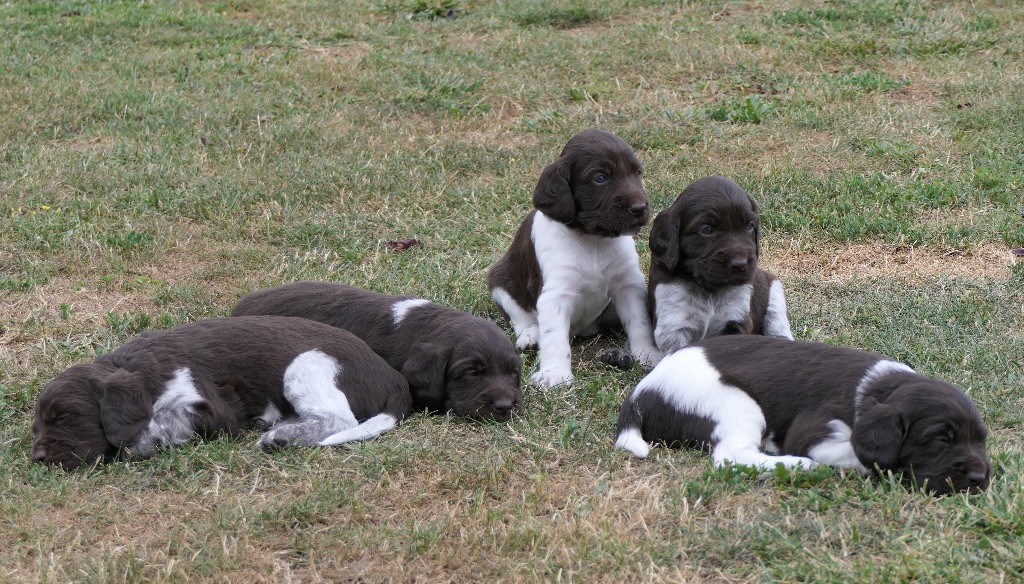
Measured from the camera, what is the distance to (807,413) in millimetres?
5254

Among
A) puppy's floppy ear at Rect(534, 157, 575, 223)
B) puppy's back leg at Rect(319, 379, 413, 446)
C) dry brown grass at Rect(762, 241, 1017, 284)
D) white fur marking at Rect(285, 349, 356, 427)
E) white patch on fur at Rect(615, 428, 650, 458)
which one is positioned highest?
puppy's floppy ear at Rect(534, 157, 575, 223)

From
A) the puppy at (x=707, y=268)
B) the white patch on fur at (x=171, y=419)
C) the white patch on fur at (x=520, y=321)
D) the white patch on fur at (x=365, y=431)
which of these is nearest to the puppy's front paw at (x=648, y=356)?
the puppy at (x=707, y=268)

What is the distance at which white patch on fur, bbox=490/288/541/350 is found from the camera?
7.33 meters

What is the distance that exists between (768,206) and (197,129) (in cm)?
548

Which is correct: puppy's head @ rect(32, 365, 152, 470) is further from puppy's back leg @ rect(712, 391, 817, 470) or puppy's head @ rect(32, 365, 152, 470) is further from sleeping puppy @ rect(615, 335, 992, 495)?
puppy's back leg @ rect(712, 391, 817, 470)

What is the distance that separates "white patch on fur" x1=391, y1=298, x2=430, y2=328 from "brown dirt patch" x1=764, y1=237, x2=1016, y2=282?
2864 mm

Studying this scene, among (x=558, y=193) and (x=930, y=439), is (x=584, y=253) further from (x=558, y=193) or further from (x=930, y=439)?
(x=930, y=439)

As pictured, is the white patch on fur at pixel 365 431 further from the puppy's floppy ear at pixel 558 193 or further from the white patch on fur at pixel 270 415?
the puppy's floppy ear at pixel 558 193

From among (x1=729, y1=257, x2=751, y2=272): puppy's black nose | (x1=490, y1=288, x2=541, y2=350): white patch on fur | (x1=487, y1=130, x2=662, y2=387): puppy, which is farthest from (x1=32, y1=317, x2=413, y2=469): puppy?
(x1=729, y1=257, x2=751, y2=272): puppy's black nose

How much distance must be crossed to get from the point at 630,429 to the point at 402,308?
1681 mm

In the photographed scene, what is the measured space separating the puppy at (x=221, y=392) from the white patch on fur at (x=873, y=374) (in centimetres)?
230

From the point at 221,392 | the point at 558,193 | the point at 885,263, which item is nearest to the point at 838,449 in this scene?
the point at 558,193

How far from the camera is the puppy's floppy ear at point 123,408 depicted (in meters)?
5.52

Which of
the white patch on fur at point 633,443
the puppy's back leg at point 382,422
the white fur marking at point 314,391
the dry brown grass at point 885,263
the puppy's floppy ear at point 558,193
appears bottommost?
the dry brown grass at point 885,263
